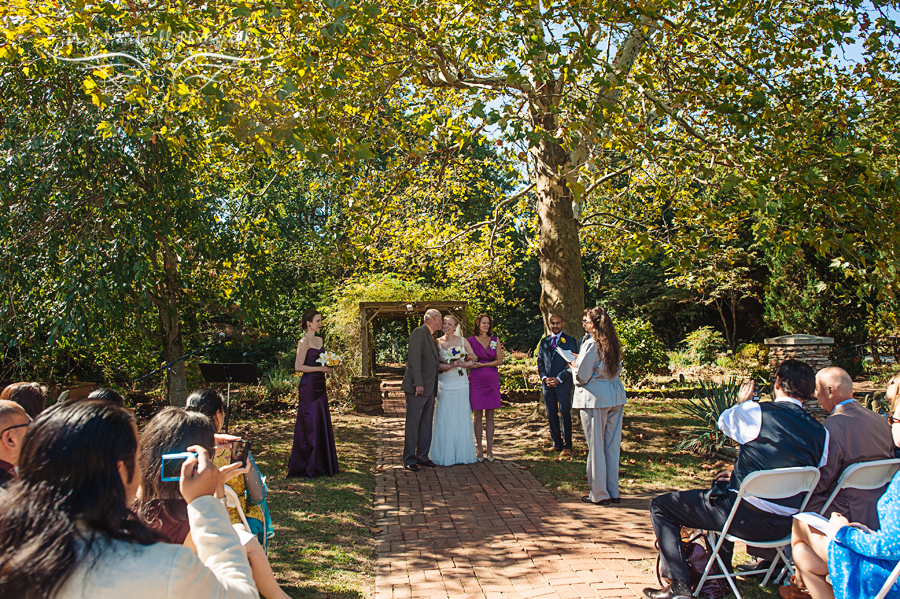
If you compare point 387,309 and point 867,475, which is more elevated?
point 387,309

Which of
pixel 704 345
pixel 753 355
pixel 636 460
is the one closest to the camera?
pixel 636 460

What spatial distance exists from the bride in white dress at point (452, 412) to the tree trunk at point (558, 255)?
266 cm

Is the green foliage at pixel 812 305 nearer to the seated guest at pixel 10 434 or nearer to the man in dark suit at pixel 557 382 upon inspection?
the man in dark suit at pixel 557 382

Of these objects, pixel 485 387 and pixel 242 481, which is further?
pixel 485 387

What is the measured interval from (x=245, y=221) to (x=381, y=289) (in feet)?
20.8

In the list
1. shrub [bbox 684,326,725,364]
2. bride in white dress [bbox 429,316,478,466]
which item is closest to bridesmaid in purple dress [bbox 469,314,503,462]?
bride in white dress [bbox 429,316,478,466]

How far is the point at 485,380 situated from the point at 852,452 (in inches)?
191

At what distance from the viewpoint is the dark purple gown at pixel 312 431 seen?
7.41m

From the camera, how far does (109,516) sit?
5.33ft

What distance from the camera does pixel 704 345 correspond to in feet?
69.9

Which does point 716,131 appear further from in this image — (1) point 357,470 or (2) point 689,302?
(2) point 689,302

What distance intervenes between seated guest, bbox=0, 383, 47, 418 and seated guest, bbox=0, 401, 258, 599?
278cm

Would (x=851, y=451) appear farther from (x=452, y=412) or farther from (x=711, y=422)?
(x=711, y=422)

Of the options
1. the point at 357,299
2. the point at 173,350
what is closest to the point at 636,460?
the point at 173,350
